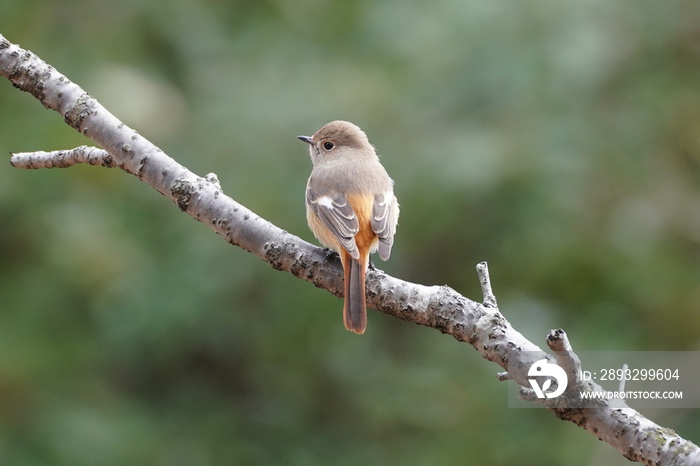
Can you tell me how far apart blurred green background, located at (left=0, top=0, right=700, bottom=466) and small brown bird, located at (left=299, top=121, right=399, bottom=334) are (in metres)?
0.47

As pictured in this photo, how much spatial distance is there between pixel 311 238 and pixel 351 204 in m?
1.25

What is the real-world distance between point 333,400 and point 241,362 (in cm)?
72

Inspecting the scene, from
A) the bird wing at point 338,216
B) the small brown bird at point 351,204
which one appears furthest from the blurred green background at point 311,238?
the bird wing at point 338,216

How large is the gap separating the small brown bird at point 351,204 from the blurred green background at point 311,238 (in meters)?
0.47

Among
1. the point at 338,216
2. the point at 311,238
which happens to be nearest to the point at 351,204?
the point at 338,216

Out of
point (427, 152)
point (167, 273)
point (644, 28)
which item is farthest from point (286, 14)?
point (644, 28)

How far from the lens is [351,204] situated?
4.22 metres

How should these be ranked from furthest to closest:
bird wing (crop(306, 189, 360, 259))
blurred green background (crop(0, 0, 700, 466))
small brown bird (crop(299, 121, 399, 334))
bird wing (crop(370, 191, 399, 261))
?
blurred green background (crop(0, 0, 700, 466))
bird wing (crop(370, 191, 399, 261))
bird wing (crop(306, 189, 360, 259))
small brown bird (crop(299, 121, 399, 334))

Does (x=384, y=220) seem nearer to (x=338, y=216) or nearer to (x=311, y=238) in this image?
(x=338, y=216)

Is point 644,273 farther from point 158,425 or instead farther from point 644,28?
point 158,425

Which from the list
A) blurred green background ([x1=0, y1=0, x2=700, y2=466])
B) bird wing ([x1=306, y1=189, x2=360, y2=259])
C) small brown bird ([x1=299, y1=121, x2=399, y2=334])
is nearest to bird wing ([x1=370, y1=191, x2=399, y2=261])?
small brown bird ([x1=299, y1=121, x2=399, y2=334])

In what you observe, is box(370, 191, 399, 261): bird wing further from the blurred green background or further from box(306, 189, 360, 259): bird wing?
the blurred green background

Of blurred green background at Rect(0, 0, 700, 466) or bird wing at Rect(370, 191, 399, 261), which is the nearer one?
bird wing at Rect(370, 191, 399, 261)

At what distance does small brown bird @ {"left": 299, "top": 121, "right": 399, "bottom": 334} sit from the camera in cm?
342
